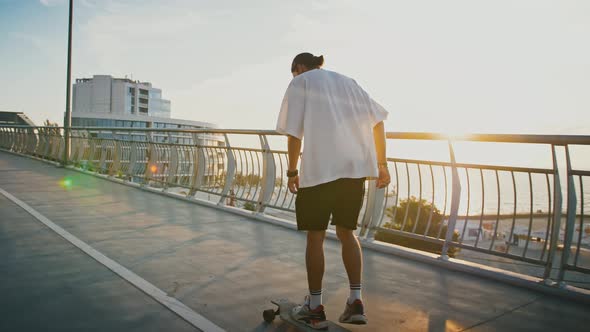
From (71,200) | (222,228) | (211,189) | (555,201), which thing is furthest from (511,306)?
(71,200)

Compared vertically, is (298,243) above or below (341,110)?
below

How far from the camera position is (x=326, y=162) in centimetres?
304

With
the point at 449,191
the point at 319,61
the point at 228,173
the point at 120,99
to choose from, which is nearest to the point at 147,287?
the point at 319,61

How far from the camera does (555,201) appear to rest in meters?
4.39

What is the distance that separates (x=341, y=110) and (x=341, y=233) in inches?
33.4

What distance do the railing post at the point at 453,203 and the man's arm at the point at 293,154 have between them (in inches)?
103

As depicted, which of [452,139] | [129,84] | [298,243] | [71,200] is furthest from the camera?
[129,84]

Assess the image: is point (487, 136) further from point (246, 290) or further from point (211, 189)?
point (211, 189)

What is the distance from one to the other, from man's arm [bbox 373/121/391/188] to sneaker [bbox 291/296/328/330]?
98cm

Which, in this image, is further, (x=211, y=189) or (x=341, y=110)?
(x=211, y=189)

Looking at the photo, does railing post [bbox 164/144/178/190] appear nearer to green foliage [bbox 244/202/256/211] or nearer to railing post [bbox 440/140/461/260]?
green foliage [bbox 244/202/256/211]

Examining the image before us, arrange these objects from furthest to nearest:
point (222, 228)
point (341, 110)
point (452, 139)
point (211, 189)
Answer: point (211, 189), point (222, 228), point (452, 139), point (341, 110)

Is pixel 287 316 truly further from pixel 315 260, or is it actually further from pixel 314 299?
pixel 315 260

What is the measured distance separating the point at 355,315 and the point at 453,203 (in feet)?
8.59
